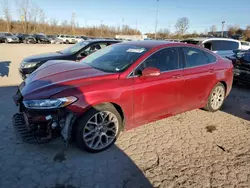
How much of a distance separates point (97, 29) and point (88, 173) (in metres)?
75.2

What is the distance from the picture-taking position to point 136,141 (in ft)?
11.4

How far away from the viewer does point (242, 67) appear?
6.93 metres

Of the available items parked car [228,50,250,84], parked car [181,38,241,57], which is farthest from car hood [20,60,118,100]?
parked car [181,38,241,57]

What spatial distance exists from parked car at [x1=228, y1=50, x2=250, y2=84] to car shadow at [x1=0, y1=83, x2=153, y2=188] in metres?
5.78

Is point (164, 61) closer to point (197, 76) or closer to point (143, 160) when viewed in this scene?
point (197, 76)

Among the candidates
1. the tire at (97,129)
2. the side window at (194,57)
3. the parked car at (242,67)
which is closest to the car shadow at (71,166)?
the tire at (97,129)

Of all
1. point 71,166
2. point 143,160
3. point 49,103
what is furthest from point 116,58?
point 71,166

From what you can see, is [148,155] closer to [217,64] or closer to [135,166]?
[135,166]

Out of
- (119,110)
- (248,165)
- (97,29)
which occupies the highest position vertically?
(97,29)

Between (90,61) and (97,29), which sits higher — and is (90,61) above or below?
below

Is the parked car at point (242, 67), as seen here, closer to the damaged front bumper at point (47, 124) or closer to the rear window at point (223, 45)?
the rear window at point (223, 45)

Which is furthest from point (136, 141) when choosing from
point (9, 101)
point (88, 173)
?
point (9, 101)

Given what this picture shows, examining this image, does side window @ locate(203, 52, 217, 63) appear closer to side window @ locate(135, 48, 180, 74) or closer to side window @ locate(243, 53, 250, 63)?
side window @ locate(135, 48, 180, 74)

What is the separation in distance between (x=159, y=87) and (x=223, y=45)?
8054 millimetres
